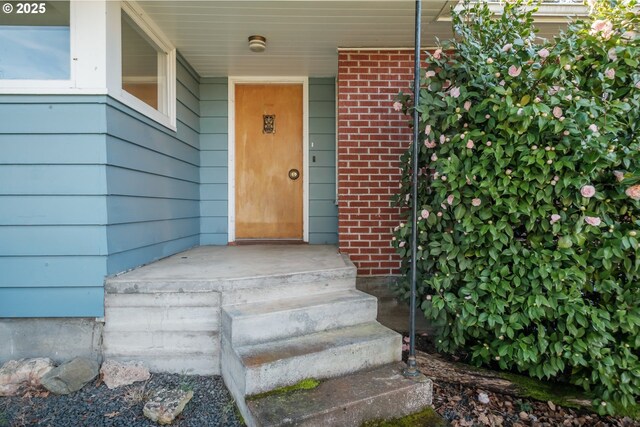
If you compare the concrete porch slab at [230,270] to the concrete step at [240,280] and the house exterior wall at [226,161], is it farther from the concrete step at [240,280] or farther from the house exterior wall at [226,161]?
the house exterior wall at [226,161]

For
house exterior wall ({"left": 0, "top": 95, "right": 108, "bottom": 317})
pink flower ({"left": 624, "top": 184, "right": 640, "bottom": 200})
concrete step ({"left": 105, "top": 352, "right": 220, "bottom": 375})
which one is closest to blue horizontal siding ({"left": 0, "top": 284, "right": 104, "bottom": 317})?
house exterior wall ({"left": 0, "top": 95, "right": 108, "bottom": 317})

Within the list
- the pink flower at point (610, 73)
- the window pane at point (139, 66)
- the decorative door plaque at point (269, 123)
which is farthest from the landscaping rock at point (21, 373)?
the pink flower at point (610, 73)

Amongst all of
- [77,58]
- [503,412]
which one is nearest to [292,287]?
[503,412]

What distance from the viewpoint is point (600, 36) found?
216cm

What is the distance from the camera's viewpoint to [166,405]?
2.00 metres

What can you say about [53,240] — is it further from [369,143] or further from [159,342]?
[369,143]

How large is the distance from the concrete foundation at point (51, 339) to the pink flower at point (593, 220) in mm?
2853

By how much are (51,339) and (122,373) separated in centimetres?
51

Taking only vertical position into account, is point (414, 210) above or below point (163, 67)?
below

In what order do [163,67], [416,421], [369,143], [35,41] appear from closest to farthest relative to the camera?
1. [416,421]
2. [35,41]
3. [163,67]
4. [369,143]

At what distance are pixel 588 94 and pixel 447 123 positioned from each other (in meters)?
0.75

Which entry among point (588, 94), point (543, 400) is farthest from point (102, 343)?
point (588, 94)

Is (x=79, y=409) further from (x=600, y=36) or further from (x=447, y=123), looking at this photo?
(x=600, y=36)

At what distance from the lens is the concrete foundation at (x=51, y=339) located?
2367 mm
